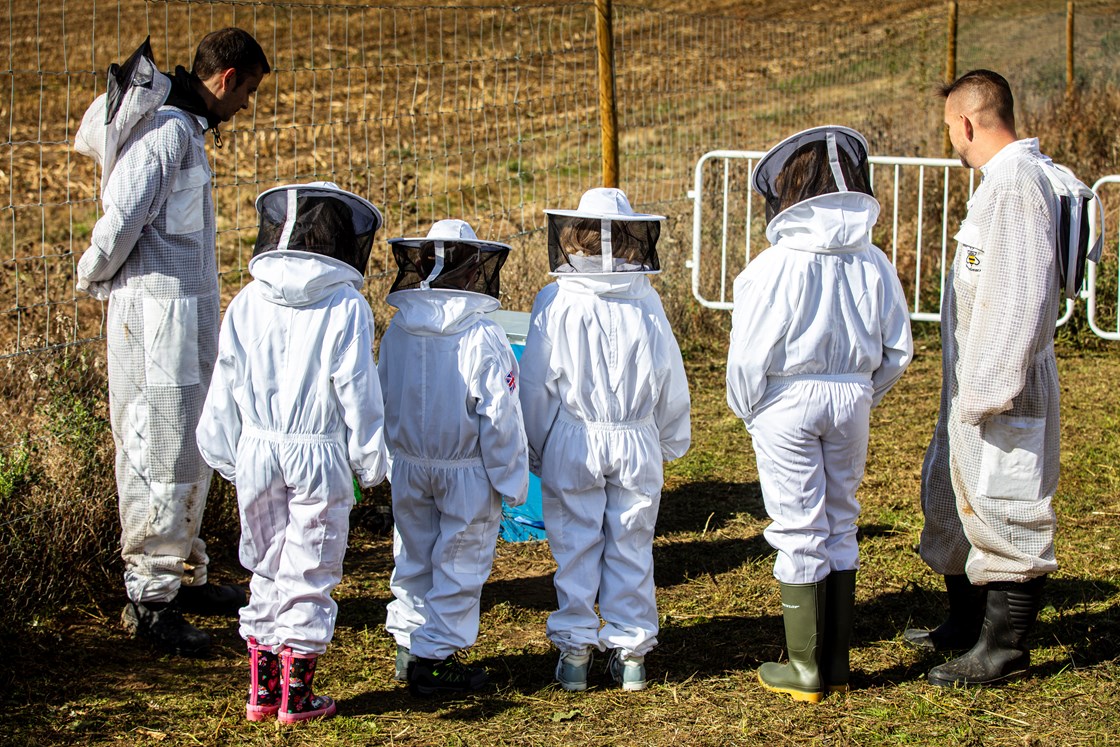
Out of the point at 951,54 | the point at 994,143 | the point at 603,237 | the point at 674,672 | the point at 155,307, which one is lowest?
the point at 674,672

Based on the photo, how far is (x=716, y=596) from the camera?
5059mm

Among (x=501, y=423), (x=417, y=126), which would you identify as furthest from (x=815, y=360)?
(x=417, y=126)

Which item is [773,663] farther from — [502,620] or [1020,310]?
[1020,310]

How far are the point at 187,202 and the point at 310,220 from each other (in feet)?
2.78

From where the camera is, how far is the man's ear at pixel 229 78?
436cm

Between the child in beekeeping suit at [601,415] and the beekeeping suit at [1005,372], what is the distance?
3.32ft

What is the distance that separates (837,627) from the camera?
4023 mm

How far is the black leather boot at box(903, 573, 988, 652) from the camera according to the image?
4.44 metres

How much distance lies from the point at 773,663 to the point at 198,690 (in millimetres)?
2111

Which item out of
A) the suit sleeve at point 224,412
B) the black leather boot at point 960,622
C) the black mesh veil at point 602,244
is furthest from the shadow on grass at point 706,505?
the suit sleeve at point 224,412

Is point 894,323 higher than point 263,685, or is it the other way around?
point 894,323

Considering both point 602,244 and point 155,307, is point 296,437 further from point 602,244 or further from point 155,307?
point 602,244

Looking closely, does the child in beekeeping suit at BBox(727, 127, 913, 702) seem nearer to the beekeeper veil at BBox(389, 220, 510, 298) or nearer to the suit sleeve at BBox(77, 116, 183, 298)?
the beekeeper veil at BBox(389, 220, 510, 298)

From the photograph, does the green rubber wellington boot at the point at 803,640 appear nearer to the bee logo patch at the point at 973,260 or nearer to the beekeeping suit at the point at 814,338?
the beekeeping suit at the point at 814,338
